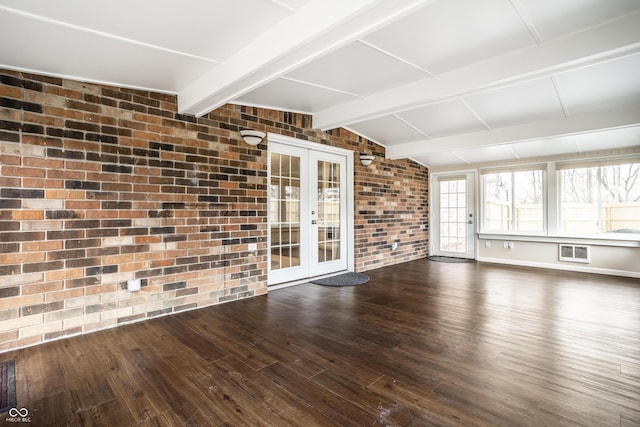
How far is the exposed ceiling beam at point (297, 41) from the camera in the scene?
1.96m

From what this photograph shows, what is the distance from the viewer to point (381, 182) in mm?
6367

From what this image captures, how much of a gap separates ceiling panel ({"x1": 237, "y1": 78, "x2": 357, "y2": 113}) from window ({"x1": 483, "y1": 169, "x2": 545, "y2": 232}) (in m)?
4.57

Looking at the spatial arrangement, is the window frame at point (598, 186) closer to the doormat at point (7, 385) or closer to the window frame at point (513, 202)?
the window frame at point (513, 202)

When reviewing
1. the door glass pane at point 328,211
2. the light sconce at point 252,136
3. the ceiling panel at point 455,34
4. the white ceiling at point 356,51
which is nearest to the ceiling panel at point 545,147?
the white ceiling at point 356,51

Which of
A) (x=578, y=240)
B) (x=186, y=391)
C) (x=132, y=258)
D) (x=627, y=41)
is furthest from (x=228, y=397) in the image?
(x=578, y=240)

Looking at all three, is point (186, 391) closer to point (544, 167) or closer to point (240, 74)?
point (240, 74)

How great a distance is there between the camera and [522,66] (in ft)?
9.45

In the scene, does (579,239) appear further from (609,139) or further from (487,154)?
(487,154)

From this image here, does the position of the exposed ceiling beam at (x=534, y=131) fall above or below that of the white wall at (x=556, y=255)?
above

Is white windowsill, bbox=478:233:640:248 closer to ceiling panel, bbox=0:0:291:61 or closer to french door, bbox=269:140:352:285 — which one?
french door, bbox=269:140:352:285

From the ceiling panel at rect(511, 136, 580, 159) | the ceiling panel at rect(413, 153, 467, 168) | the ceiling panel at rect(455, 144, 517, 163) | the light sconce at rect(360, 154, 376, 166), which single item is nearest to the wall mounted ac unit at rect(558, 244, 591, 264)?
the ceiling panel at rect(511, 136, 580, 159)

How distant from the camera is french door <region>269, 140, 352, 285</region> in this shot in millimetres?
4625

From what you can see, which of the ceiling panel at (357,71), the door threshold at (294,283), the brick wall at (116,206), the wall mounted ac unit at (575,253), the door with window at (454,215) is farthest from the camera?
the door with window at (454,215)

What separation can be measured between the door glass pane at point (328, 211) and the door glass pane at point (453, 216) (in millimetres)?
3436
